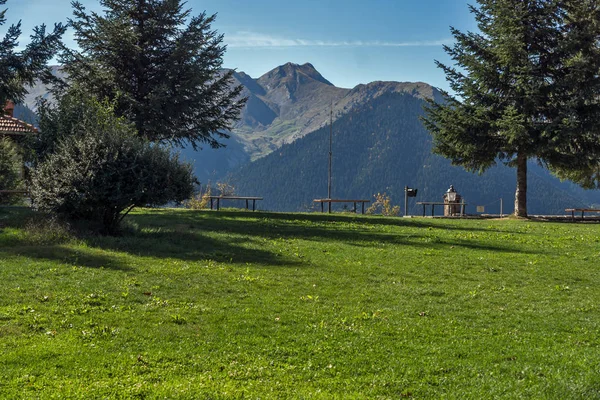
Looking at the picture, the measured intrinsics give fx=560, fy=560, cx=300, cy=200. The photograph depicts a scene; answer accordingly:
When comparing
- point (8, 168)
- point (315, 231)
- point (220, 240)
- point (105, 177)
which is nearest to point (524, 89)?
point (315, 231)

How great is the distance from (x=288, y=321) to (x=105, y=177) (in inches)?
444

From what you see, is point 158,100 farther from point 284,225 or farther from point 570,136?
point 570,136

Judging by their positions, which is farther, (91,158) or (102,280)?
(91,158)

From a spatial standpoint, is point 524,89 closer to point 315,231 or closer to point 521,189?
point 521,189

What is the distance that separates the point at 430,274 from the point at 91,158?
1180 cm

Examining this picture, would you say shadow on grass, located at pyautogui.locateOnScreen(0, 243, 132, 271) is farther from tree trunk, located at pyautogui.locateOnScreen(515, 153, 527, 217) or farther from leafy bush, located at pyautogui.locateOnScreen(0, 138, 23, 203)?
tree trunk, located at pyautogui.locateOnScreen(515, 153, 527, 217)

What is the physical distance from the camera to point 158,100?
101ft

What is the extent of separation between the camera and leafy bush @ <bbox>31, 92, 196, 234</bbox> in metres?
18.8

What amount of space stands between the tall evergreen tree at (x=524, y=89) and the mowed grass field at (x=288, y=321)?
16284mm

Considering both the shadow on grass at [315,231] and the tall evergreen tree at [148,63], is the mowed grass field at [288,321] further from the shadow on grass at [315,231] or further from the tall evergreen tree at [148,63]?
the tall evergreen tree at [148,63]

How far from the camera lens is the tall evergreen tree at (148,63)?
3234 cm

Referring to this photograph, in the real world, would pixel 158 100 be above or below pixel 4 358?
above

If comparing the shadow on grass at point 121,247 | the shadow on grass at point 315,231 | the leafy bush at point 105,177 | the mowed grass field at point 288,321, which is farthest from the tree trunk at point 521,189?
the leafy bush at point 105,177

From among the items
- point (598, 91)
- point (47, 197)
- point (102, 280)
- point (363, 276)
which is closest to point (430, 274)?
point (363, 276)
